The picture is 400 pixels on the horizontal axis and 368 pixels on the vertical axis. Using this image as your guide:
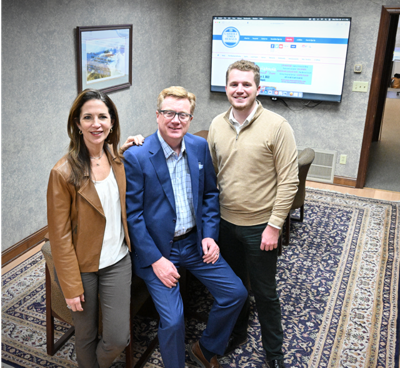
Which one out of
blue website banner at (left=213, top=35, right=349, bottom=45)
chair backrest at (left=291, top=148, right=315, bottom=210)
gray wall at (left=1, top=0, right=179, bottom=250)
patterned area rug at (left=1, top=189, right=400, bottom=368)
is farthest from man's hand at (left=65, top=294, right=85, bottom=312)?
blue website banner at (left=213, top=35, right=349, bottom=45)

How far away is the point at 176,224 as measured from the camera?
2021 millimetres

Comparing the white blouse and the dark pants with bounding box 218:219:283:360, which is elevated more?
the white blouse

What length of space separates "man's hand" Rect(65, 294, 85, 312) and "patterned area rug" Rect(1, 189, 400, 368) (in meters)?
0.63

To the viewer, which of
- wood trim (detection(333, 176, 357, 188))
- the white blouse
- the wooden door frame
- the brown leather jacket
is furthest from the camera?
wood trim (detection(333, 176, 357, 188))

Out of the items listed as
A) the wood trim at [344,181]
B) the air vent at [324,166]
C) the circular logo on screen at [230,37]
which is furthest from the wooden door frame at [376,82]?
the circular logo on screen at [230,37]

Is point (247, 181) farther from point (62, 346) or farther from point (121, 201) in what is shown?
point (62, 346)

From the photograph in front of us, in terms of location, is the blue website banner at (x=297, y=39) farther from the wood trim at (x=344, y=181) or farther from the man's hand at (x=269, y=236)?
the man's hand at (x=269, y=236)

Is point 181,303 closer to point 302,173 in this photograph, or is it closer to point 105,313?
point 105,313

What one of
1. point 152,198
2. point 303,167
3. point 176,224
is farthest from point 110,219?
point 303,167

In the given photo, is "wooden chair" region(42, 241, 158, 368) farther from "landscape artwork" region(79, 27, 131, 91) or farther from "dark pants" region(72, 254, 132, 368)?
"landscape artwork" region(79, 27, 131, 91)

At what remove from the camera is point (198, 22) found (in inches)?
207

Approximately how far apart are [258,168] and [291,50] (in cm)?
325

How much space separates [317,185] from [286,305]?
252cm

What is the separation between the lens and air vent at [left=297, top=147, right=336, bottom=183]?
4984 mm
